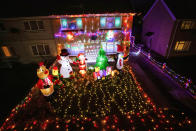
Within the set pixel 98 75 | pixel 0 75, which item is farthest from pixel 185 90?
pixel 0 75

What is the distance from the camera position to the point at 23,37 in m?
11.7

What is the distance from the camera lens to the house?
35.5 feet

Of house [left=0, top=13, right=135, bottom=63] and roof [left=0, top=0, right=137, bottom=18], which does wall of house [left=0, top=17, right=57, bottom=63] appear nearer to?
house [left=0, top=13, right=135, bottom=63]

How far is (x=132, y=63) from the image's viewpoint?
1225cm

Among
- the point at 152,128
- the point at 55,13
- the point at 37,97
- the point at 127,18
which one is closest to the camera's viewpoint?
the point at 152,128

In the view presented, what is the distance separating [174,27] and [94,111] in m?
12.4

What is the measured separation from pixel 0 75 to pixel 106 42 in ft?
36.0

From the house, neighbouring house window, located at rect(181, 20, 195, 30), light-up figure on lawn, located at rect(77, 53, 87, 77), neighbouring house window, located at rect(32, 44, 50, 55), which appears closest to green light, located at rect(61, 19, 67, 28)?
the house

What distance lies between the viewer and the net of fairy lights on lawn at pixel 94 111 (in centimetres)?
605

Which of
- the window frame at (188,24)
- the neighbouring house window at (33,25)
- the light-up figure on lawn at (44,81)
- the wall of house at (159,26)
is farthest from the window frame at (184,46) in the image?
the neighbouring house window at (33,25)

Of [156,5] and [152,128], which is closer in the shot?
[152,128]

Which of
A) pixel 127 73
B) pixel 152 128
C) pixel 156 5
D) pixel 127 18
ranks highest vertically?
pixel 156 5

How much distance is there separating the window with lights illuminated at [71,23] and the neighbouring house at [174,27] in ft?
32.6

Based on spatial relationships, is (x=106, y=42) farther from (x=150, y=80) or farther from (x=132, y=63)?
(x=150, y=80)
